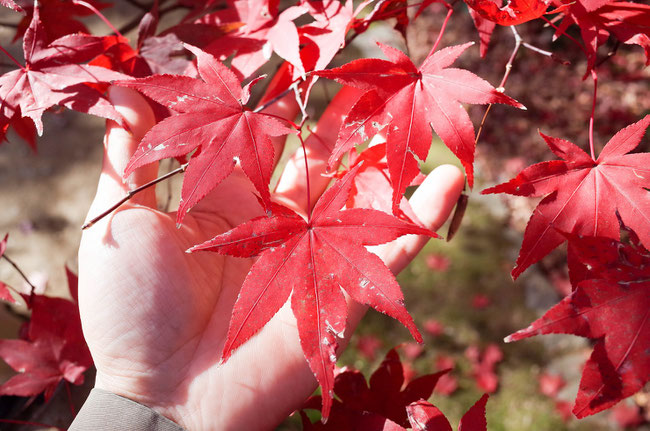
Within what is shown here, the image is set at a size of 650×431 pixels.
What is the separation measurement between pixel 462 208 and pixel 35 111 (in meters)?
0.94

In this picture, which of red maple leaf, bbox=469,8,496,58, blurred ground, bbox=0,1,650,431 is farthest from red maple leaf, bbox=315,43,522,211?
blurred ground, bbox=0,1,650,431

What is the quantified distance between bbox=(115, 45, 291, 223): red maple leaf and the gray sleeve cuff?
567 mm

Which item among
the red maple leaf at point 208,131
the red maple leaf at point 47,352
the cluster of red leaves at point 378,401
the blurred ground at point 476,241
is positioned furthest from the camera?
the blurred ground at point 476,241

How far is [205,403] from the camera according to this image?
1.09 meters

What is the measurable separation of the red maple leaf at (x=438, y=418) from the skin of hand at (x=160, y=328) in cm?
29

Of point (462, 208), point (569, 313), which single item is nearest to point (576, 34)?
point (462, 208)

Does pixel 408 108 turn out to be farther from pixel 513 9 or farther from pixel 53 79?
pixel 53 79

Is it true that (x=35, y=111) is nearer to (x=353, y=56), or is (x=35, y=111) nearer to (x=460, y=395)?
(x=460, y=395)

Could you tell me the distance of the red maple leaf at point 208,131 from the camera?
0.82m

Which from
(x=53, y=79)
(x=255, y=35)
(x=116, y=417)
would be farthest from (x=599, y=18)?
(x=116, y=417)

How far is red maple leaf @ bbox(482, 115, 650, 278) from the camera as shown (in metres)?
0.83

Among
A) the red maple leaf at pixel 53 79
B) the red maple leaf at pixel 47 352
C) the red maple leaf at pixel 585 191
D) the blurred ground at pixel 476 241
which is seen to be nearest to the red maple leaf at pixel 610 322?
the red maple leaf at pixel 585 191

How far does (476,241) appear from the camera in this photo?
3037 mm

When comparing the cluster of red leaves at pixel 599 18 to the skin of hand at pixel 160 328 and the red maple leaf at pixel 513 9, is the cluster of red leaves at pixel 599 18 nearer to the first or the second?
the red maple leaf at pixel 513 9
